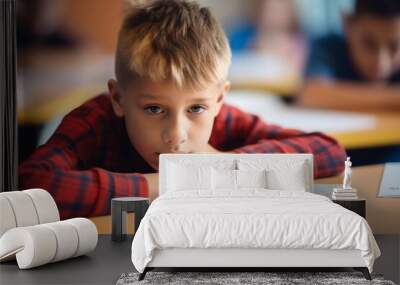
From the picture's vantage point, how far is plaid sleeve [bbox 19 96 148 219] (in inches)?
303

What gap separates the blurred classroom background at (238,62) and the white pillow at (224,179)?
106 cm

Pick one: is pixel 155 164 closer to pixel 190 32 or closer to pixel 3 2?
pixel 190 32

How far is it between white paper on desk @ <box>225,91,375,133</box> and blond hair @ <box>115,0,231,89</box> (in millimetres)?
376

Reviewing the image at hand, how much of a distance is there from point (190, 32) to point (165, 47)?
318mm

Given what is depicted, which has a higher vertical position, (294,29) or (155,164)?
(294,29)

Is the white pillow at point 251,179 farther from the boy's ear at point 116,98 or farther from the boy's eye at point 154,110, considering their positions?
the boy's ear at point 116,98

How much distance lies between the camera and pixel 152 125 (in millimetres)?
7695

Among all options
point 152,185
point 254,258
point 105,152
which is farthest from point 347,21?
point 254,258

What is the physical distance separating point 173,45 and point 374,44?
2199 millimetres

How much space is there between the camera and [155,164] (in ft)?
25.5

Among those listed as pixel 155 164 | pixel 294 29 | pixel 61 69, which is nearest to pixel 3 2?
pixel 61 69

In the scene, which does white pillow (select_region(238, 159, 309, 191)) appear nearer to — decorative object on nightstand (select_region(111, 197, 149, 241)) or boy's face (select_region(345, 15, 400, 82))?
decorative object on nightstand (select_region(111, 197, 149, 241))

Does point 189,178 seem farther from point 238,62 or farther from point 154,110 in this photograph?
point 238,62

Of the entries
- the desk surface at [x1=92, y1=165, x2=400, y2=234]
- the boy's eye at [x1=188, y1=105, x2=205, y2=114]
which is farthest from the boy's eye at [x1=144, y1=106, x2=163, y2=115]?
the desk surface at [x1=92, y1=165, x2=400, y2=234]
